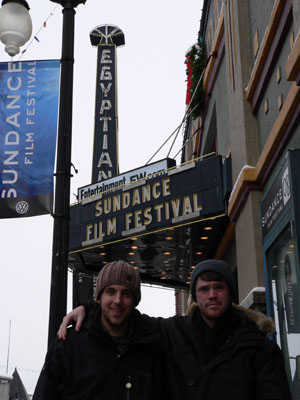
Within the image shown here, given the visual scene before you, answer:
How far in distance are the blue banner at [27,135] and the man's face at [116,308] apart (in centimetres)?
330

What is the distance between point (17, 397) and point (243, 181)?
11.5m

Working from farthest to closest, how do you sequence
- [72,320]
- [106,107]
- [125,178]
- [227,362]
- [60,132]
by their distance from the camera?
[106,107]
[125,178]
[60,132]
[72,320]
[227,362]

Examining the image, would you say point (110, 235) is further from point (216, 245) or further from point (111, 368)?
point (111, 368)

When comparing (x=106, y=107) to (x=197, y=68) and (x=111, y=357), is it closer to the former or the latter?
→ (x=197, y=68)

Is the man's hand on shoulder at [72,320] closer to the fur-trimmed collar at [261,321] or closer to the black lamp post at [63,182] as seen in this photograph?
the fur-trimmed collar at [261,321]

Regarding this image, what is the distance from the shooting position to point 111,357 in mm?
3523

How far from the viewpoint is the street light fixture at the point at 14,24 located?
743cm

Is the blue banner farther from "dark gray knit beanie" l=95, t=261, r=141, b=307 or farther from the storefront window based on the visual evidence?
"dark gray knit beanie" l=95, t=261, r=141, b=307

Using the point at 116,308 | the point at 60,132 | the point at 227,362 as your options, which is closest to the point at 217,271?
the point at 227,362

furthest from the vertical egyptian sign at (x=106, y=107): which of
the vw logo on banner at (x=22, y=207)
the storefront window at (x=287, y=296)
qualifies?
the vw logo on banner at (x=22, y=207)

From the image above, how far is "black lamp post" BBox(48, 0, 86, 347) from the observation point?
240 inches

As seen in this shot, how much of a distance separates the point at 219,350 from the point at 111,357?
2.03 ft

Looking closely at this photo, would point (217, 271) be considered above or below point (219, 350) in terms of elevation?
above

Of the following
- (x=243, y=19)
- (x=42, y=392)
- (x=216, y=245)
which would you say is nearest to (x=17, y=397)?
(x=216, y=245)
